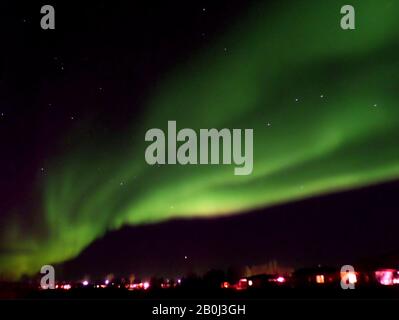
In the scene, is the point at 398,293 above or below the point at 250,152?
below
